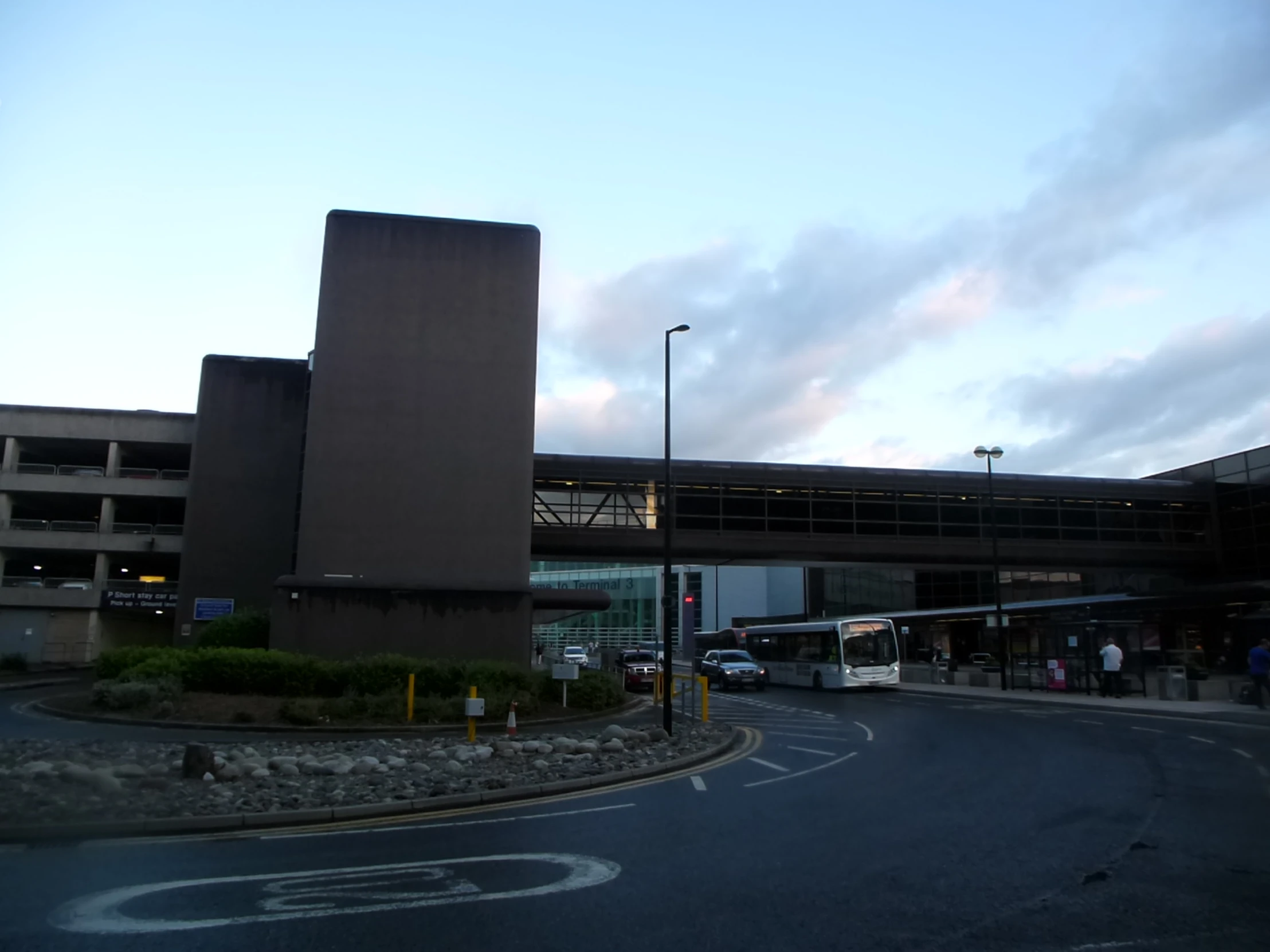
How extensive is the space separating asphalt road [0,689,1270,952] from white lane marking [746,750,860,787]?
0.20 metres

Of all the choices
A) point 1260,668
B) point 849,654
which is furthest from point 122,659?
point 1260,668

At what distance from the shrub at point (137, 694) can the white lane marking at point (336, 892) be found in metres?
16.5

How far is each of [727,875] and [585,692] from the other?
1771 centimetres

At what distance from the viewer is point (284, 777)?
43.6 ft

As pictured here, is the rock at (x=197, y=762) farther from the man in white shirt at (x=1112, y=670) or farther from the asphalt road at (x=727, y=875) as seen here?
the man in white shirt at (x=1112, y=670)

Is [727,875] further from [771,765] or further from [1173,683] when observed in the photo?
[1173,683]

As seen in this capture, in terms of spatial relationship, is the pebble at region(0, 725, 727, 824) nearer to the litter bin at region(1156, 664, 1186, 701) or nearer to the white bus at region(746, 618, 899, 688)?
the litter bin at region(1156, 664, 1186, 701)

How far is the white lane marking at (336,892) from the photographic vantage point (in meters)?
6.72

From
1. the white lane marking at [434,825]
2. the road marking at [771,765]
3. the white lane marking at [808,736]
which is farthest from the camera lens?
the white lane marking at [808,736]

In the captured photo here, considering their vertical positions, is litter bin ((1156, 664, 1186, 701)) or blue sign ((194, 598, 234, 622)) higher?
blue sign ((194, 598, 234, 622))

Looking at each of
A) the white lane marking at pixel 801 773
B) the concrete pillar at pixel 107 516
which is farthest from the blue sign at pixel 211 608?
the white lane marking at pixel 801 773

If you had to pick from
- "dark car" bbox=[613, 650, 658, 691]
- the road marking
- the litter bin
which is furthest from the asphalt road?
"dark car" bbox=[613, 650, 658, 691]

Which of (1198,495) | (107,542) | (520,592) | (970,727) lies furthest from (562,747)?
(1198,495)

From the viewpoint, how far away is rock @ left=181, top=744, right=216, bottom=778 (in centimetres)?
1280
